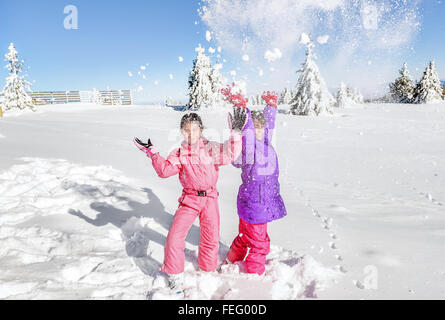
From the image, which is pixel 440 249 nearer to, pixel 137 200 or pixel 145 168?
pixel 137 200

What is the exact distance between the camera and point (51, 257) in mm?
2619

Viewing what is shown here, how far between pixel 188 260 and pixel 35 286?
1.37 m

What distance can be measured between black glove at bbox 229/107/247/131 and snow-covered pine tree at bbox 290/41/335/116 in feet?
69.4

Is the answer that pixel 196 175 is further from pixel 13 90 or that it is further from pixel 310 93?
pixel 13 90

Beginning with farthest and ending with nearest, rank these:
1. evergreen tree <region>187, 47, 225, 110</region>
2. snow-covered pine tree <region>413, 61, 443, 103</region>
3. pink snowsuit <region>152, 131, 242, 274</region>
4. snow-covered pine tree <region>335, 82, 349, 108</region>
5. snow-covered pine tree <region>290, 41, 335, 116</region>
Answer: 1. snow-covered pine tree <region>335, 82, 349, 108</region>
2. evergreen tree <region>187, 47, 225, 110</region>
3. snow-covered pine tree <region>413, 61, 443, 103</region>
4. snow-covered pine tree <region>290, 41, 335, 116</region>
5. pink snowsuit <region>152, 131, 242, 274</region>

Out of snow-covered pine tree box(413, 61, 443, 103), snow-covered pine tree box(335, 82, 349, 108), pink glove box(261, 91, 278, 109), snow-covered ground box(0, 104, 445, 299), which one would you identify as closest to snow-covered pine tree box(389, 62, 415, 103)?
snow-covered pine tree box(413, 61, 443, 103)

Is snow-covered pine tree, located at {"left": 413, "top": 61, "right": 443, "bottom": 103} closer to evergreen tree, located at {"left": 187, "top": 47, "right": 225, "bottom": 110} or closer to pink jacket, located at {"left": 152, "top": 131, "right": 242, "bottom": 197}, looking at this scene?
evergreen tree, located at {"left": 187, "top": 47, "right": 225, "bottom": 110}

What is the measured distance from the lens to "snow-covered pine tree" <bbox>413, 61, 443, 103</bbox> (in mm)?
31016

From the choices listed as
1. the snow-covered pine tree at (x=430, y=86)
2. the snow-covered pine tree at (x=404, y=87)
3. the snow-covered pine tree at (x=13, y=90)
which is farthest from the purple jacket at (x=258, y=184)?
the snow-covered pine tree at (x=404, y=87)

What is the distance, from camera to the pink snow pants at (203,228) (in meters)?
2.46

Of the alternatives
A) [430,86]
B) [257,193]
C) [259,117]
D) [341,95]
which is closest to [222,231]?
[257,193]

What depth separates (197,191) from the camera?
8.41 ft

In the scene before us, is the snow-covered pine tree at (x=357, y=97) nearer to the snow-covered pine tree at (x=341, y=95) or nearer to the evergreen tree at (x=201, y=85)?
the snow-covered pine tree at (x=341, y=95)

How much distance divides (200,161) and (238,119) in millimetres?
572
